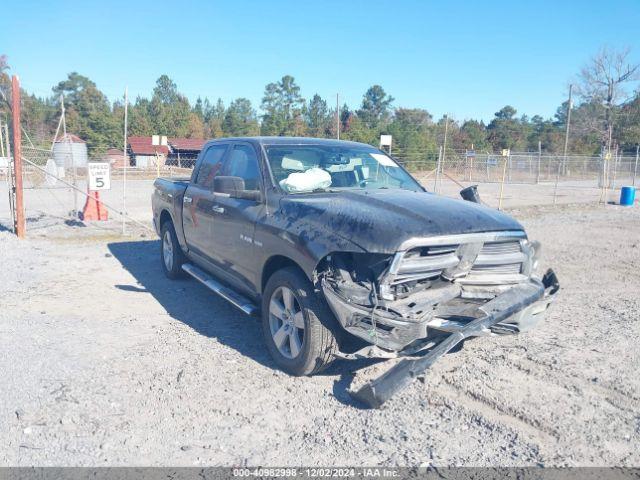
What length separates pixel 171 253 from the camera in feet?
24.2

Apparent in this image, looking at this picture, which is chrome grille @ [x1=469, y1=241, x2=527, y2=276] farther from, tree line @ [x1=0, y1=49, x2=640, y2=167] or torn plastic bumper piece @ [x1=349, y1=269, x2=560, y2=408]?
tree line @ [x1=0, y1=49, x2=640, y2=167]

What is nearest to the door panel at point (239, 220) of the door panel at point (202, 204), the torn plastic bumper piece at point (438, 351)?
the door panel at point (202, 204)

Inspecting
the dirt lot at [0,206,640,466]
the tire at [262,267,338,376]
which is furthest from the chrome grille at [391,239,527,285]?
the dirt lot at [0,206,640,466]

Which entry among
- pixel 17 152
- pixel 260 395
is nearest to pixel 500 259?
pixel 260 395

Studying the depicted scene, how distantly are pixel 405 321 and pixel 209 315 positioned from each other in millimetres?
2972

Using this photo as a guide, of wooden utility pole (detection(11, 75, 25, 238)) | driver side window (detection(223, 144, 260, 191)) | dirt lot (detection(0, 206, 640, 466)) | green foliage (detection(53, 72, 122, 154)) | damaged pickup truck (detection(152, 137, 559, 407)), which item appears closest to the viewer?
dirt lot (detection(0, 206, 640, 466))

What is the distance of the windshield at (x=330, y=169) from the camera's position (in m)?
5.03

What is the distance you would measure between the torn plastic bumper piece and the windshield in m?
1.81

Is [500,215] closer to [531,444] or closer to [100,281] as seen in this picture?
[531,444]

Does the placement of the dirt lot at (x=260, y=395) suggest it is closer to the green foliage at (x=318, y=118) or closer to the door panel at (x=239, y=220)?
the door panel at (x=239, y=220)

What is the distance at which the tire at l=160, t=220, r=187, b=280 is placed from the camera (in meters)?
7.15

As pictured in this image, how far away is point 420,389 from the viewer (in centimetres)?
418

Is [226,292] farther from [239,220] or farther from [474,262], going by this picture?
[474,262]

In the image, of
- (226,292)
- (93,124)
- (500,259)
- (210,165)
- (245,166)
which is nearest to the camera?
(500,259)
